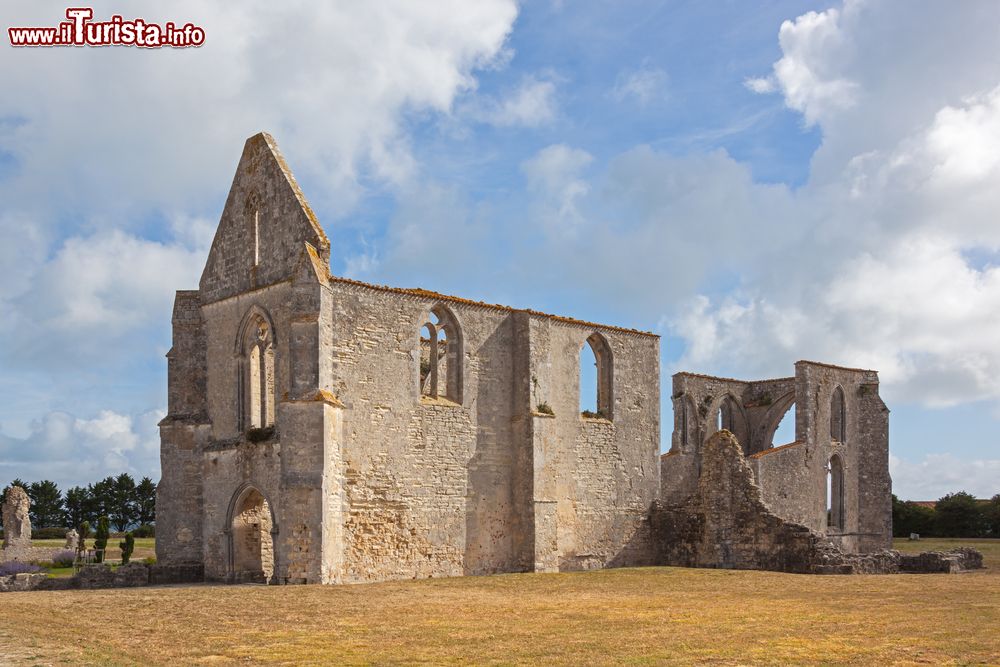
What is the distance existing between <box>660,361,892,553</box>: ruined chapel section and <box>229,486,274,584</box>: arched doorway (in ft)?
47.0

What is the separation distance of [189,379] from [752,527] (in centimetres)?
1404

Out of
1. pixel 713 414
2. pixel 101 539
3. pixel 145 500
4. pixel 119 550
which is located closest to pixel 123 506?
pixel 145 500

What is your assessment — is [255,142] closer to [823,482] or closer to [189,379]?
[189,379]

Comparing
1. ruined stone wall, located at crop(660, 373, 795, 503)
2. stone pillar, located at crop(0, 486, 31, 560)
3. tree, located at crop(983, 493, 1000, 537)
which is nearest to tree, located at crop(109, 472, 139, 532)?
stone pillar, located at crop(0, 486, 31, 560)

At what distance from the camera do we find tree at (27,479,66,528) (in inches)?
2282

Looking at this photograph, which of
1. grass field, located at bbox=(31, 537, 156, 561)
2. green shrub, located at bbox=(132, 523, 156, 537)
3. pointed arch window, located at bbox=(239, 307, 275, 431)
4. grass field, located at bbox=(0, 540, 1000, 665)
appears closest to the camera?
grass field, located at bbox=(0, 540, 1000, 665)

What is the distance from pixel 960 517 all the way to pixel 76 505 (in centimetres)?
4759

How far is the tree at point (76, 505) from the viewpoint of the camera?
192 feet

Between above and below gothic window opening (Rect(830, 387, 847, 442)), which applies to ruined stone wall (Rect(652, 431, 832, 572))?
below

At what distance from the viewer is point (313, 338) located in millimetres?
19859

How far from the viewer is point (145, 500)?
59438 millimetres

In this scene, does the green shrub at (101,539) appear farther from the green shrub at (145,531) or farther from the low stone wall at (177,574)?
the green shrub at (145,531)

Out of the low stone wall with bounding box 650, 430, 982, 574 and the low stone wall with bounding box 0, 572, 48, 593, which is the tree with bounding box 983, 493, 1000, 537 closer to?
the low stone wall with bounding box 650, 430, 982, 574

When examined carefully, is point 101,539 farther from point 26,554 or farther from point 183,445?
point 183,445
